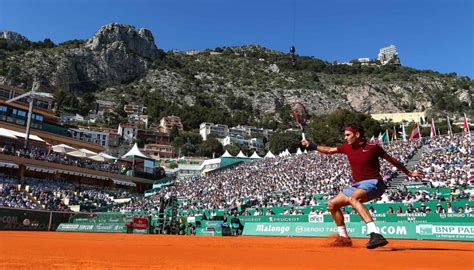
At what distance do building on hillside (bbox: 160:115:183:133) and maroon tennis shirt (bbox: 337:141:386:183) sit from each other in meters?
138

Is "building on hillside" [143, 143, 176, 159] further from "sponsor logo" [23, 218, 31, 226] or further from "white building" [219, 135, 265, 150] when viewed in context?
"sponsor logo" [23, 218, 31, 226]

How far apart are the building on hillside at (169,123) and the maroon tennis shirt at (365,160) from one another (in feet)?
454

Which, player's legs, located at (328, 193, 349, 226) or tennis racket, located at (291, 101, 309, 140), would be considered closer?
player's legs, located at (328, 193, 349, 226)

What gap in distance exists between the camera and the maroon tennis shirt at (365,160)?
7.60 metres

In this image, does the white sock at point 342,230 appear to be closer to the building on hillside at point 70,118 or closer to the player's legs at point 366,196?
the player's legs at point 366,196

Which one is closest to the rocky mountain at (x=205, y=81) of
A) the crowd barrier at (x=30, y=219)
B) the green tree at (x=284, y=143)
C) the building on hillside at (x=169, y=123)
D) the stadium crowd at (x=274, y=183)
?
the building on hillside at (x=169, y=123)

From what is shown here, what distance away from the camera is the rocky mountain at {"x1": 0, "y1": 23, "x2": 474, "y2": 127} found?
14212cm

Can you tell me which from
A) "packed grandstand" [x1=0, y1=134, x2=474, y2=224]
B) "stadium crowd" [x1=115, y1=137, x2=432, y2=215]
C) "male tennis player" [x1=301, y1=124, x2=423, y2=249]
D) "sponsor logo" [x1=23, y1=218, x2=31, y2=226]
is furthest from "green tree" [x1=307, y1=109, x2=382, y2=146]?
"male tennis player" [x1=301, y1=124, x2=423, y2=249]

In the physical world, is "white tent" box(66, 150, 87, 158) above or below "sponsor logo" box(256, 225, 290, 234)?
above

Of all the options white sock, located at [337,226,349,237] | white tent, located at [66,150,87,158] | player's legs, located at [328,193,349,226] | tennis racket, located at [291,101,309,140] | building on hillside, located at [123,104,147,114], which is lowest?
white sock, located at [337,226,349,237]

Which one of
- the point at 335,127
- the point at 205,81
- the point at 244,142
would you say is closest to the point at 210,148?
the point at 244,142

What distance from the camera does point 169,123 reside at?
5738 inches

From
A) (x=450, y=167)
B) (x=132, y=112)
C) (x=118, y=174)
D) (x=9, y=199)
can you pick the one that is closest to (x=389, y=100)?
(x=132, y=112)

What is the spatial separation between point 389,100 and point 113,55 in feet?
350
